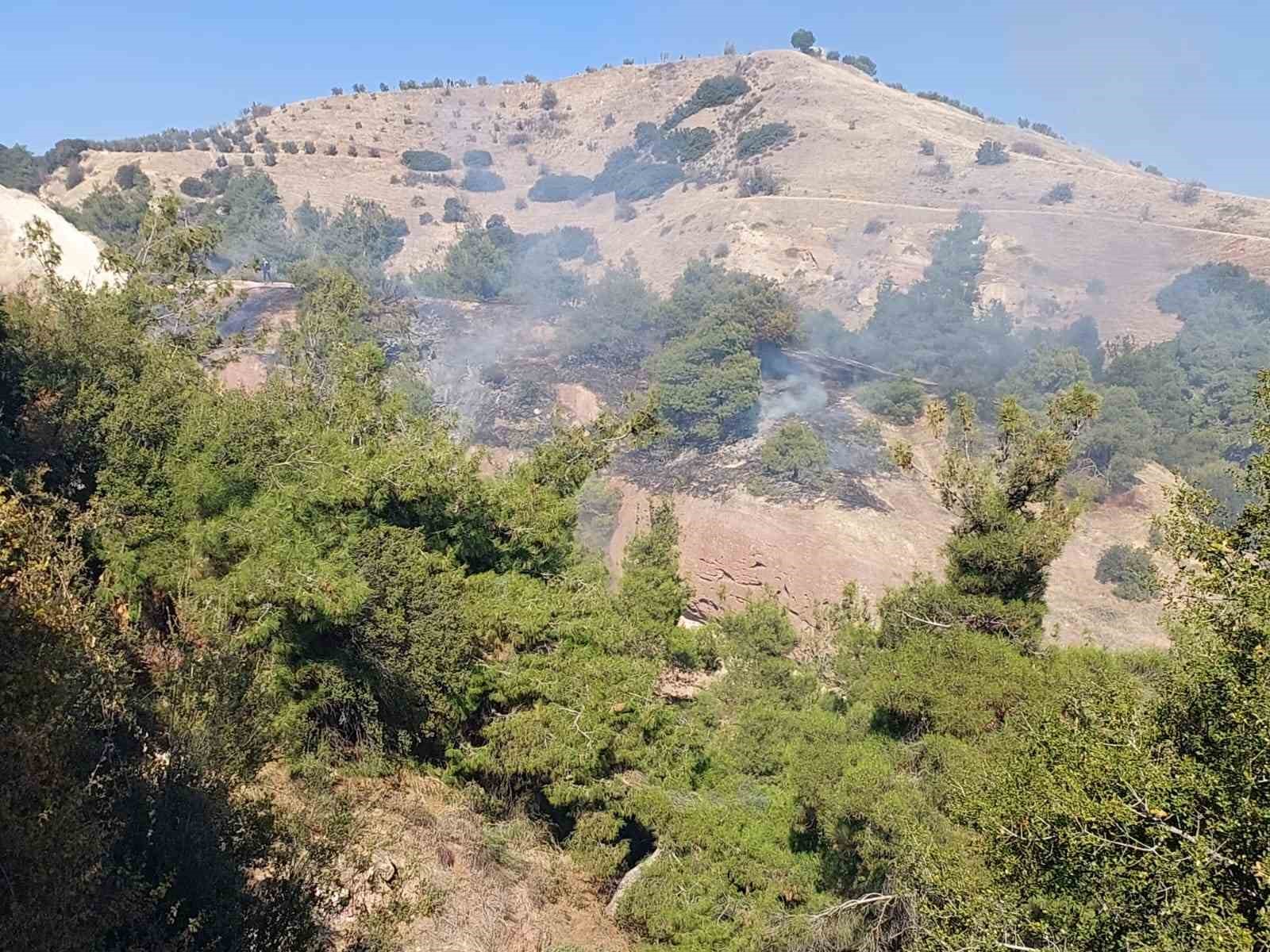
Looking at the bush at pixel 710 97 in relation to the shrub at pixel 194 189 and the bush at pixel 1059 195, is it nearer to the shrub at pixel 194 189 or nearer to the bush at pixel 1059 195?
the bush at pixel 1059 195

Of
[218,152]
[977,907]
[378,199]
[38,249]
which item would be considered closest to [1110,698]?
[977,907]

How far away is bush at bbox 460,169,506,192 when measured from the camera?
84.8m

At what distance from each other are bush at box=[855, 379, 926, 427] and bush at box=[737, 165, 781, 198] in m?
33.7

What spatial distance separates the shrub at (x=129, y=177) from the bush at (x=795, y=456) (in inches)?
2181

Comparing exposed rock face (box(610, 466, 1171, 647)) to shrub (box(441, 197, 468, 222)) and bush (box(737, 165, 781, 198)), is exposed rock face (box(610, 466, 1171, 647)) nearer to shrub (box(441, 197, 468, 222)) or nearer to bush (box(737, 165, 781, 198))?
bush (box(737, 165, 781, 198))

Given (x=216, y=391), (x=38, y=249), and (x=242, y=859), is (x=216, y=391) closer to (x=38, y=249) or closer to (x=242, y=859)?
(x=38, y=249)

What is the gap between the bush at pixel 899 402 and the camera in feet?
123

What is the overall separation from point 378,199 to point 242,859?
77.4 meters

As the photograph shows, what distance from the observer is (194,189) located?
68.2m

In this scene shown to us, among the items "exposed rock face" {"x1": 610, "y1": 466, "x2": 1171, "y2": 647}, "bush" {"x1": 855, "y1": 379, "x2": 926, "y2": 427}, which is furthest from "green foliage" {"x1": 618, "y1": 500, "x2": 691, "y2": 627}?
"bush" {"x1": 855, "y1": 379, "x2": 926, "y2": 427}

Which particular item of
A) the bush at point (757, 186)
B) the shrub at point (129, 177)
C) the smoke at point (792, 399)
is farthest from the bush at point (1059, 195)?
the shrub at point (129, 177)

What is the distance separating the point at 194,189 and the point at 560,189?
31773 millimetres

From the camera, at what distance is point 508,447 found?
3581 centimetres

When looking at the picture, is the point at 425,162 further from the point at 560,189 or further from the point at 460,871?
the point at 460,871
